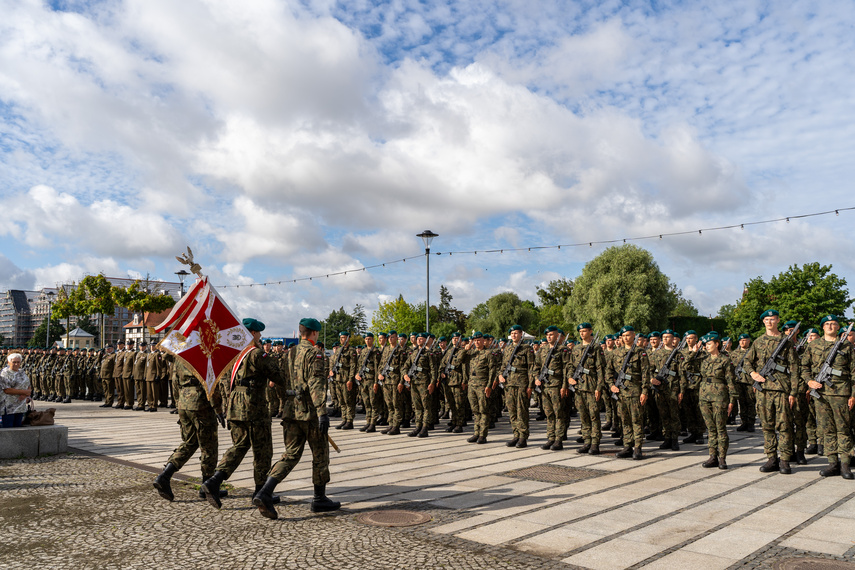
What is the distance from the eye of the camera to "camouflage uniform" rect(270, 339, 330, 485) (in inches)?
238

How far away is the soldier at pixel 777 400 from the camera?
27.2 ft

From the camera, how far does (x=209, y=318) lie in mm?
7281

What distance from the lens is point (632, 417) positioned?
951cm

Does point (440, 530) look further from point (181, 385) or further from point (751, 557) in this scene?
point (181, 385)

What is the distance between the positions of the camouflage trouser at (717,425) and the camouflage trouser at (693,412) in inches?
111

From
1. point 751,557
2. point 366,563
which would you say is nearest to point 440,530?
point 366,563

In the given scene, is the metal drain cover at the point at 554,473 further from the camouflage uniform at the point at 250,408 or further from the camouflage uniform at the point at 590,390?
the camouflage uniform at the point at 250,408

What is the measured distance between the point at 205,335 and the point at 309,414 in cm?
192

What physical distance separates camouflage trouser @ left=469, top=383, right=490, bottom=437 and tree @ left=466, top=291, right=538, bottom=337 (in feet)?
188

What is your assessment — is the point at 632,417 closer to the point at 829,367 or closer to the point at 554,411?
the point at 554,411

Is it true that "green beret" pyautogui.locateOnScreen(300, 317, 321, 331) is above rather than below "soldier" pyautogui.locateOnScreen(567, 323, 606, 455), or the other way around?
above

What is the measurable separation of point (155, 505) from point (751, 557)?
565 centimetres

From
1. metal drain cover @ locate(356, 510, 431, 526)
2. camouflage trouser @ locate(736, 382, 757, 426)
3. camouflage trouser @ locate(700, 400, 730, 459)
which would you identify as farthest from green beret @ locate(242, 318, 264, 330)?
camouflage trouser @ locate(736, 382, 757, 426)

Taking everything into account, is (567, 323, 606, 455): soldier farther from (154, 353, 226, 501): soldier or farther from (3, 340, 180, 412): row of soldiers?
(3, 340, 180, 412): row of soldiers
